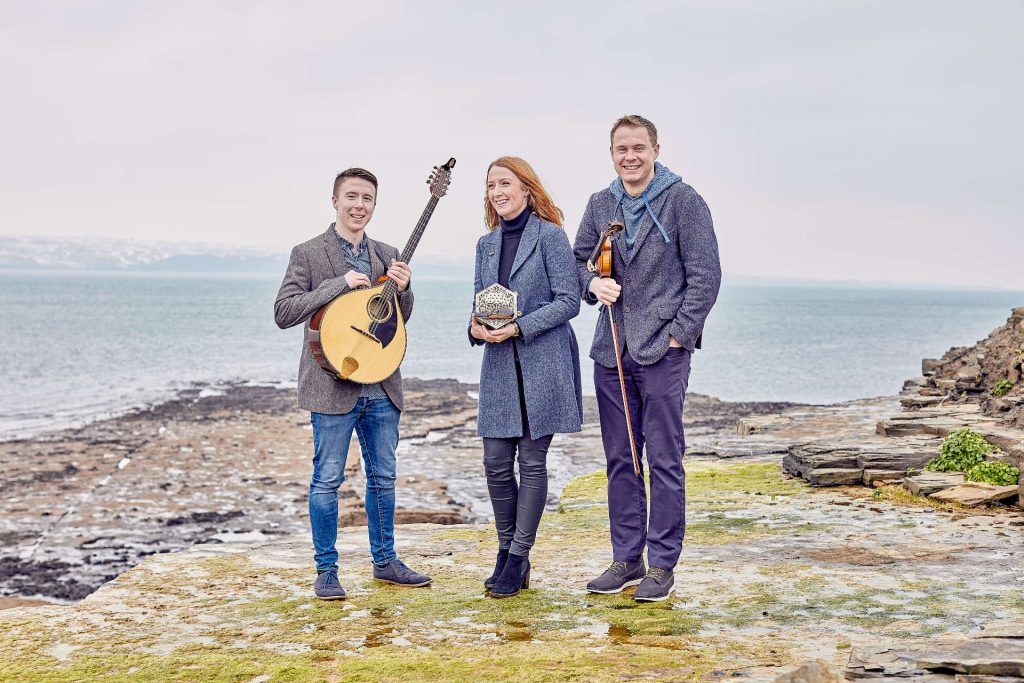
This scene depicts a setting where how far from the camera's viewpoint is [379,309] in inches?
217

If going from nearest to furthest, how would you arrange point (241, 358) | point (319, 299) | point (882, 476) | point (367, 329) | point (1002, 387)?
point (319, 299) < point (367, 329) < point (882, 476) < point (1002, 387) < point (241, 358)

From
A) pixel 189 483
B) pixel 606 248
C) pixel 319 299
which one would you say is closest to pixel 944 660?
pixel 606 248

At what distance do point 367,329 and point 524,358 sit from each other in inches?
38.7

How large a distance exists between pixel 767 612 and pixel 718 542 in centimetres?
183

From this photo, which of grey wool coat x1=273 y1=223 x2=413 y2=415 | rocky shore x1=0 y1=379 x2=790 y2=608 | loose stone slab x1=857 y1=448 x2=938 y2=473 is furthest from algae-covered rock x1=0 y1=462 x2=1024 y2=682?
rocky shore x1=0 y1=379 x2=790 y2=608

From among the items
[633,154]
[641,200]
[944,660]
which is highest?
[633,154]

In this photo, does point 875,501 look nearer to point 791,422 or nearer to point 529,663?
point 529,663

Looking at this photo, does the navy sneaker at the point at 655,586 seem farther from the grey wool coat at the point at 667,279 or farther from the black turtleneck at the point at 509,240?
the black turtleneck at the point at 509,240

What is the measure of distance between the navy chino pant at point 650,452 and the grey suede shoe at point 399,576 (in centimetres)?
127

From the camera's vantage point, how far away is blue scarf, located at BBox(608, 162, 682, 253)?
16.8 ft

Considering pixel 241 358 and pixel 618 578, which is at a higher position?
pixel 618 578

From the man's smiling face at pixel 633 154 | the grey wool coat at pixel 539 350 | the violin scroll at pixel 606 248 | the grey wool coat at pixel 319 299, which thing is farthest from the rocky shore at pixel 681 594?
the man's smiling face at pixel 633 154

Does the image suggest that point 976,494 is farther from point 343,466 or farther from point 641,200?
point 343,466

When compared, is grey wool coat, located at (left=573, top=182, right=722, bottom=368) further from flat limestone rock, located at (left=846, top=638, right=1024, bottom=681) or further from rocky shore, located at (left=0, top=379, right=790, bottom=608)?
rocky shore, located at (left=0, top=379, right=790, bottom=608)
